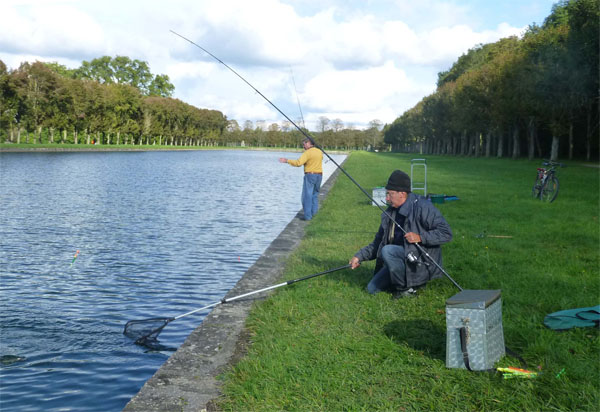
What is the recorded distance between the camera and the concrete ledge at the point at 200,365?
14.3 feet

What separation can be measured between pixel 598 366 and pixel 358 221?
908cm

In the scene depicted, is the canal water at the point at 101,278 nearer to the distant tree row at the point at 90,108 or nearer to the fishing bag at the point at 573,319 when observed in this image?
the fishing bag at the point at 573,319

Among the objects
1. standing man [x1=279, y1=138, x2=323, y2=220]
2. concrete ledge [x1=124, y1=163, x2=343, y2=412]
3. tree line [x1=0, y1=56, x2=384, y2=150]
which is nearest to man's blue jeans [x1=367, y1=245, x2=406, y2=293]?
concrete ledge [x1=124, y1=163, x2=343, y2=412]

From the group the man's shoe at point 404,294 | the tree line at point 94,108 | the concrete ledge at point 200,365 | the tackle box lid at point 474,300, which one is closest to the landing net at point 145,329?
the concrete ledge at point 200,365

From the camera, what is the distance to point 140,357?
6.53m

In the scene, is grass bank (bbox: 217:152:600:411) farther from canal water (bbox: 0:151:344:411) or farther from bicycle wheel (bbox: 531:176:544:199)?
bicycle wheel (bbox: 531:176:544:199)

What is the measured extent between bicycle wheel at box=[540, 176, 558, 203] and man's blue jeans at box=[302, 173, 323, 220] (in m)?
7.74

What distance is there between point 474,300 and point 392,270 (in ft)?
7.11

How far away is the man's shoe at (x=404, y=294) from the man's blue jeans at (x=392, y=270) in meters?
0.07

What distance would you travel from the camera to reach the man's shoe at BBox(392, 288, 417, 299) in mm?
6825

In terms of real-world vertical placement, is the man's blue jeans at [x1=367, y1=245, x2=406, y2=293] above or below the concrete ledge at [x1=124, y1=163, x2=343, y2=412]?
above

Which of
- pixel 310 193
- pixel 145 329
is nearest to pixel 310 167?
pixel 310 193

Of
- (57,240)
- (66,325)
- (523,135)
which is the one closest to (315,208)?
(57,240)

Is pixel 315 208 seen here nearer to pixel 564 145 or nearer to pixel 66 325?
pixel 66 325
